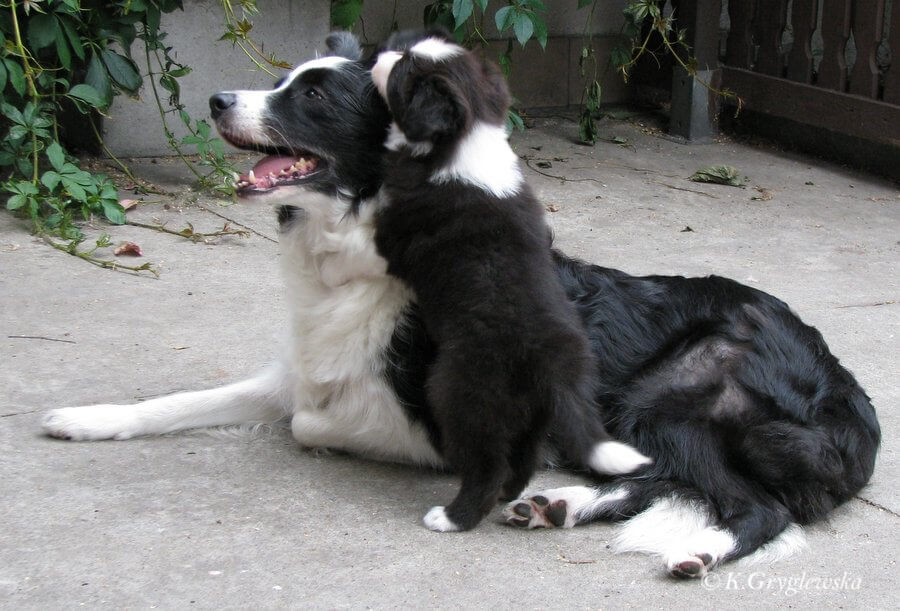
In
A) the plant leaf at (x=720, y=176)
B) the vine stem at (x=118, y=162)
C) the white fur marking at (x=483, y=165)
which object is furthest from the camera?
the plant leaf at (x=720, y=176)

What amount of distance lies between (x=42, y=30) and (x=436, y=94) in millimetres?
3141

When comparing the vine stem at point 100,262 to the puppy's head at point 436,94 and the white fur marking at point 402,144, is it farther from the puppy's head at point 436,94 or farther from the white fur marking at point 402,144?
the puppy's head at point 436,94

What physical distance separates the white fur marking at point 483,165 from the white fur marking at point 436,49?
0.21 m

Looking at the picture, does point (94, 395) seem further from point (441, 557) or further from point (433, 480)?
point (441, 557)

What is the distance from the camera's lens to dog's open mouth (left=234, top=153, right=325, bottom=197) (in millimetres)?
3141

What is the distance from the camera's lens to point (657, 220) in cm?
623

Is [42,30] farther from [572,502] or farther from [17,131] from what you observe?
[572,502]

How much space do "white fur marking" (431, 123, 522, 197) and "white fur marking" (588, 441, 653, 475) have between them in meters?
0.74

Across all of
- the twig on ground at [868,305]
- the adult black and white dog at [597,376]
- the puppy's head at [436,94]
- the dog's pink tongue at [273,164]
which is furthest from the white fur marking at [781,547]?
the twig on ground at [868,305]

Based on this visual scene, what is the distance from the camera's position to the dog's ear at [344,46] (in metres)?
3.44

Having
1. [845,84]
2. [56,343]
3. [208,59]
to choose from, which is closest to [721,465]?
[56,343]

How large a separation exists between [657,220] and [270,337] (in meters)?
2.73

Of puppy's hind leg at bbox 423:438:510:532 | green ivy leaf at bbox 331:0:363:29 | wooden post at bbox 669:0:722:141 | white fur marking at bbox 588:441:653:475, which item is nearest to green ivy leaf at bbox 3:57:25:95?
green ivy leaf at bbox 331:0:363:29

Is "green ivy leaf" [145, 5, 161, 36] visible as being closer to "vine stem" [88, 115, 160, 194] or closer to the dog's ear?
"vine stem" [88, 115, 160, 194]
